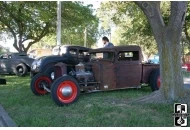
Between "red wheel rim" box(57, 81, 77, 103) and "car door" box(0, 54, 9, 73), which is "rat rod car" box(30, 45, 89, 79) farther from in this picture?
"car door" box(0, 54, 9, 73)

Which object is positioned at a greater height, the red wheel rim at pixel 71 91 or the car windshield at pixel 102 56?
the car windshield at pixel 102 56

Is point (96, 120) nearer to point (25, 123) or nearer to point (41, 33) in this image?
point (25, 123)

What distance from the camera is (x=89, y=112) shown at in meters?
5.93

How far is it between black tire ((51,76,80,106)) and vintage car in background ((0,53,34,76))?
29.5 ft

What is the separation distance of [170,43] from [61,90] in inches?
108

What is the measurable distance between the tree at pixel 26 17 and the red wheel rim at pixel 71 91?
14178mm

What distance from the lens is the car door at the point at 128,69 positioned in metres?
7.99

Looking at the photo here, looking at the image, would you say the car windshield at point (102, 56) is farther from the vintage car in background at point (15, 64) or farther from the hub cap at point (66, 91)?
the vintage car in background at point (15, 64)

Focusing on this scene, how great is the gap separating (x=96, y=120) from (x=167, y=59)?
7.78 feet

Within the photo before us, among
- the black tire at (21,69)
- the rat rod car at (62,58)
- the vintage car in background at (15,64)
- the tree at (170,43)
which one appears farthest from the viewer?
the vintage car in background at (15,64)

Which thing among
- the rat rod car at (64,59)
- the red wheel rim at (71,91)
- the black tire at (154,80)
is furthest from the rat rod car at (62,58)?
the red wheel rim at (71,91)

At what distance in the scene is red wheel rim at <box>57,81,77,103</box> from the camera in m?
6.72

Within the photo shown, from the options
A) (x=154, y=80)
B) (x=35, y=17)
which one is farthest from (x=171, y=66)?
(x=35, y=17)

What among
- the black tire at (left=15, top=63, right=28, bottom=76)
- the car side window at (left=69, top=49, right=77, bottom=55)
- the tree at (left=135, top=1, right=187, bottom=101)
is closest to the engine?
the tree at (left=135, top=1, right=187, bottom=101)
